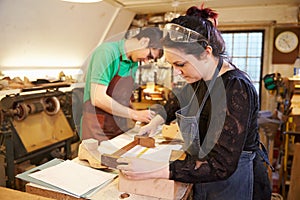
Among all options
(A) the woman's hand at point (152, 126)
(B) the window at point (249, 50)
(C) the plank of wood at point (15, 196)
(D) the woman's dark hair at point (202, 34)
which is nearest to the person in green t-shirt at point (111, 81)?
(A) the woman's hand at point (152, 126)

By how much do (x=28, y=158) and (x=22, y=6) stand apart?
4.04ft

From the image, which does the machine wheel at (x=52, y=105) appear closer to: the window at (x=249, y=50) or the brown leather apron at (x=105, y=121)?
the brown leather apron at (x=105, y=121)

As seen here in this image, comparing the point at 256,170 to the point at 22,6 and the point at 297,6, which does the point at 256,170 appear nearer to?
the point at 22,6

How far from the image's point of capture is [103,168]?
43.5 inches

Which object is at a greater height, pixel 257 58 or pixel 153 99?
pixel 257 58

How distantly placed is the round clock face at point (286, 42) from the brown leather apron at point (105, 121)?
95.4 inches

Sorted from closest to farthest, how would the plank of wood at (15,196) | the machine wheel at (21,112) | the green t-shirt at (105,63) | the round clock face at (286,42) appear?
the plank of wood at (15,196), the green t-shirt at (105,63), the machine wheel at (21,112), the round clock face at (286,42)

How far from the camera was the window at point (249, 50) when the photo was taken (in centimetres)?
377

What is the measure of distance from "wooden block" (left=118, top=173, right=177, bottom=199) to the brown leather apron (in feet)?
2.60

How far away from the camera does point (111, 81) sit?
1829 mm

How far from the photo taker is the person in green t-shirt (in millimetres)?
1664

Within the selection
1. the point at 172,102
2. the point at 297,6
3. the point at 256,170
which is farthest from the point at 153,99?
the point at 256,170

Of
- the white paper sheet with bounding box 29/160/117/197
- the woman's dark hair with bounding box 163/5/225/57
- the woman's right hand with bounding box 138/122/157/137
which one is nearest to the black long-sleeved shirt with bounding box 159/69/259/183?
the woman's dark hair with bounding box 163/5/225/57

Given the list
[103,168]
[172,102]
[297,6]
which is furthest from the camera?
[297,6]
